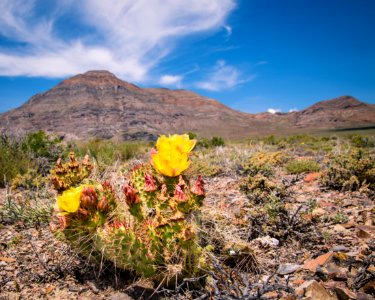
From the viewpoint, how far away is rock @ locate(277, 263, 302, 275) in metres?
2.12

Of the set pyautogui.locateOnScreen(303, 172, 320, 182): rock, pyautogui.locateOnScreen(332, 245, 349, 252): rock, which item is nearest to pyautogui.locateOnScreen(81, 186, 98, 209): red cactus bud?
pyautogui.locateOnScreen(332, 245, 349, 252): rock

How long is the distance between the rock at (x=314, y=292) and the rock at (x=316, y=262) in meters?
0.33

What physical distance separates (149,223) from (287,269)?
1067mm

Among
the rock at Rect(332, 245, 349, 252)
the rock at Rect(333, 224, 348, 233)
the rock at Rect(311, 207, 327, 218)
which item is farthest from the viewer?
the rock at Rect(311, 207, 327, 218)

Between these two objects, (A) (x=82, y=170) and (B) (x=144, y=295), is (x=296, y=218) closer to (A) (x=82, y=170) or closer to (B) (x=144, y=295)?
(B) (x=144, y=295)

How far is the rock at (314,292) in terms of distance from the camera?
5.51ft

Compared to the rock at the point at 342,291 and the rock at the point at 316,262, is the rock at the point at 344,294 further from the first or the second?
the rock at the point at 316,262

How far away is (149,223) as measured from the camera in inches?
75.8

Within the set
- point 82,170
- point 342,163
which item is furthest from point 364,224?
point 82,170

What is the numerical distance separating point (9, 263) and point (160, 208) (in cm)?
145

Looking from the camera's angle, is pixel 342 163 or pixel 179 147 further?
pixel 342 163

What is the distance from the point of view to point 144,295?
202 centimetres

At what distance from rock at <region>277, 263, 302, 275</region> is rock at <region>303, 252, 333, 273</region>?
0.19 feet

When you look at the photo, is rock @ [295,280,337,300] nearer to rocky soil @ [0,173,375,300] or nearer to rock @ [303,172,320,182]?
rocky soil @ [0,173,375,300]
